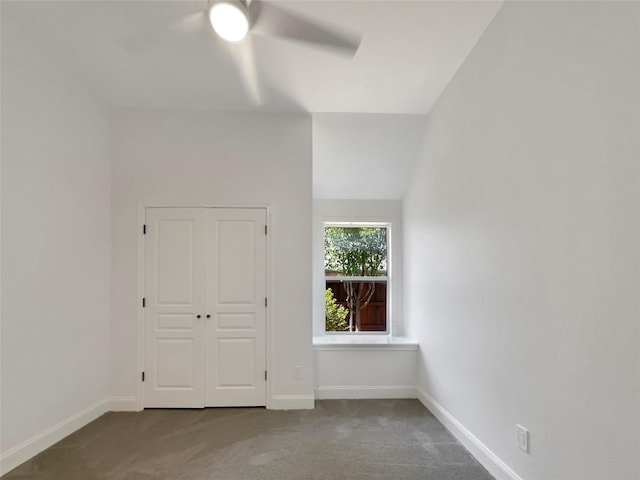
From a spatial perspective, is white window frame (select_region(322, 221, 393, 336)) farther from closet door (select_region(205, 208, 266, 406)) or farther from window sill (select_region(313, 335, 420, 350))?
closet door (select_region(205, 208, 266, 406))

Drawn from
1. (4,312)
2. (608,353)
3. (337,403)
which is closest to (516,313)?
(608,353)

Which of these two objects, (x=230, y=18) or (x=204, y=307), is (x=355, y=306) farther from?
(x=230, y=18)

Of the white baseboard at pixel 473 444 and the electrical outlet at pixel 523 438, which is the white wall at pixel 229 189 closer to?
the white baseboard at pixel 473 444

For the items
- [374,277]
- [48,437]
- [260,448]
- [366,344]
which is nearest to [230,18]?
[260,448]

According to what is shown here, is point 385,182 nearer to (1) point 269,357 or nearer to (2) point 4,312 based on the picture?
(1) point 269,357

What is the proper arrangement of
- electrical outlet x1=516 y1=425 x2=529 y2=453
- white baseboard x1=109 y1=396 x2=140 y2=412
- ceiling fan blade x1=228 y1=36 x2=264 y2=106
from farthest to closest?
white baseboard x1=109 y1=396 x2=140 y2=412 → ceiling fan blade x1=228 y1=36 x2=264 y2=106 → electrical outlet x1=516 y1=425 x2=529 y2=453

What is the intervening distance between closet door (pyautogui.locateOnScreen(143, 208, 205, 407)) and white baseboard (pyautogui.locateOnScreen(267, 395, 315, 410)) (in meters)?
0.68

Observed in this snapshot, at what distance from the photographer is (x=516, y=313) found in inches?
87.0

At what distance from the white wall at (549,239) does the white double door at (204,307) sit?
5.91ft

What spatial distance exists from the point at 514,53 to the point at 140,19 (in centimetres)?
241

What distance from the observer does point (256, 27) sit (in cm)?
256

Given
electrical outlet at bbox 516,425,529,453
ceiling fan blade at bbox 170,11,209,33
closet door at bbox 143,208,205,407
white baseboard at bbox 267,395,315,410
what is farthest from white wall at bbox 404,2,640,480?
closet door at bbox 143,208,205,407

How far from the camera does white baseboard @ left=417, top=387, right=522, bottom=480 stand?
2.33 m

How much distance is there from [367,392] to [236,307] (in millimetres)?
1598
